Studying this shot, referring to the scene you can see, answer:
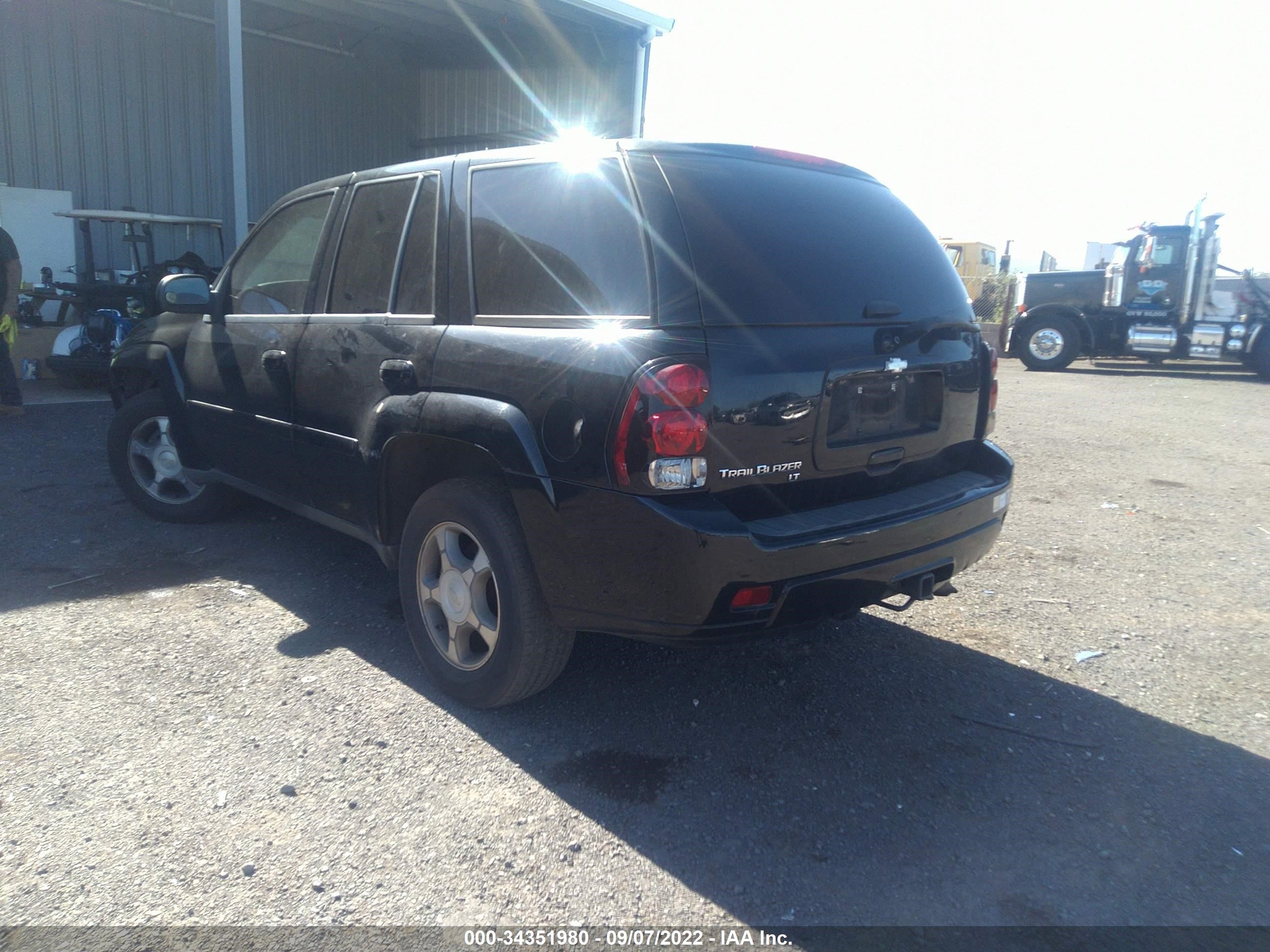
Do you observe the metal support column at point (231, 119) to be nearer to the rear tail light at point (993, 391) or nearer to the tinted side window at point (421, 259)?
the tinted side window at point (421, 259)

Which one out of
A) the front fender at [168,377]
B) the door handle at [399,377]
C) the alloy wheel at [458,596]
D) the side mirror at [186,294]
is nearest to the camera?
the alloy wheel at [458,596]

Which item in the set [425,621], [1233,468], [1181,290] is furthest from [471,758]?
[1181,290]

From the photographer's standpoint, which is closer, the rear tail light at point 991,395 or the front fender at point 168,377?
the rear tail light at point 991,395

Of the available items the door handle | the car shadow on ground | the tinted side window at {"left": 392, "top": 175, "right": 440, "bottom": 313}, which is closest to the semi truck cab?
the car shadow on ground

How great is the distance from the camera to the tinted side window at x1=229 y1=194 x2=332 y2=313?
417 cm

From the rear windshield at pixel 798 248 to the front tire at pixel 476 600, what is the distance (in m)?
1.00

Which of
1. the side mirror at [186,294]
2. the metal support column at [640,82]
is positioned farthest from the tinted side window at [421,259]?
the metal support column at [640,82]

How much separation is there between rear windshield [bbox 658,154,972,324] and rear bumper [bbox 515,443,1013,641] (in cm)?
61

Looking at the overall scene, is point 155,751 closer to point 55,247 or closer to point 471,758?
point 471,758

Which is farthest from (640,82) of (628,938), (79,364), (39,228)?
(628,938)

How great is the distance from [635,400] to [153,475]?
4.00 meters

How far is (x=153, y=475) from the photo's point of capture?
5.42 meters

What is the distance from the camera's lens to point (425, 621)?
136 inches

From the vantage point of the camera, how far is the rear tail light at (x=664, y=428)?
2.57m
